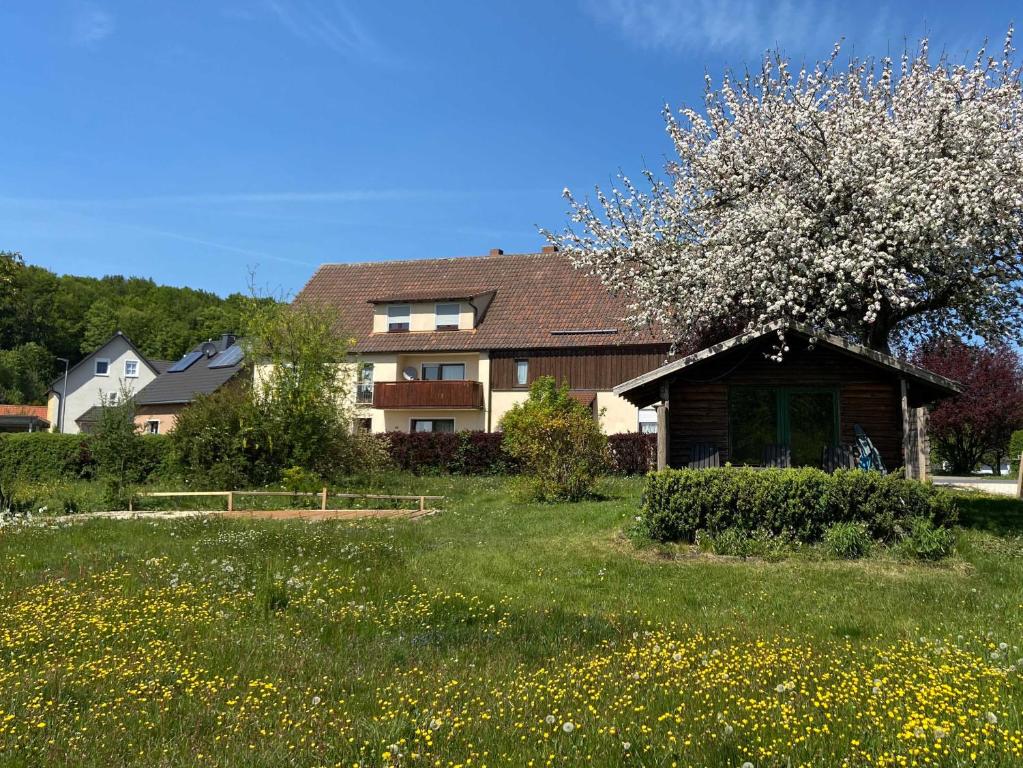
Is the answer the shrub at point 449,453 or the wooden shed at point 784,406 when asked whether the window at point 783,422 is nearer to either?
the wooden shed at point 784,406

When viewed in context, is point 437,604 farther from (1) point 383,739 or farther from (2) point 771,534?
(2) point 771,534

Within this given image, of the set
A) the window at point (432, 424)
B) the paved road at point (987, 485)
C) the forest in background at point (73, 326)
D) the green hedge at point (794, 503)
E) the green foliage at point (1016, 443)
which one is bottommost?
the paved road at point (987, 485)

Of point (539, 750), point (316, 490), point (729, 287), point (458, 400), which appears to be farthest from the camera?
point (458, 400)

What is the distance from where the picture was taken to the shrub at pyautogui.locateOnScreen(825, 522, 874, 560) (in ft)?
41.6

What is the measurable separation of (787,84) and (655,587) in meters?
14.1

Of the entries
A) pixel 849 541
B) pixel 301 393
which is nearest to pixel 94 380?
pixel 301 393

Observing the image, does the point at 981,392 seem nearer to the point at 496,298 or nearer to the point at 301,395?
the point at 496,298

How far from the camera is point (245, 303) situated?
29.4 meters

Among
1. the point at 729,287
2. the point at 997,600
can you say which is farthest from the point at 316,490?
the point at 997,600

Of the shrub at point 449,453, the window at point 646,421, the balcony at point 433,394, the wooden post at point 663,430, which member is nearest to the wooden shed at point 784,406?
the wooden post at point 663,430

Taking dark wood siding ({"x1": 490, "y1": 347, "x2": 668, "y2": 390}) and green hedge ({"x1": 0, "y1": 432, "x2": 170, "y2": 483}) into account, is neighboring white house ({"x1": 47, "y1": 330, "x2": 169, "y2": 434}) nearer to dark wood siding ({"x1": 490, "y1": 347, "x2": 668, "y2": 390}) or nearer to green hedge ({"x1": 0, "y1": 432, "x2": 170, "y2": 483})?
green hedge ({"x1": 0, "y1": 432, "x2": 170, "y2": 483})

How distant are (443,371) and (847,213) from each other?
26.5 m

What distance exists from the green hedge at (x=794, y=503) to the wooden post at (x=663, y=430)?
105 inches

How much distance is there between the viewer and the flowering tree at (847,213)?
16.3m
